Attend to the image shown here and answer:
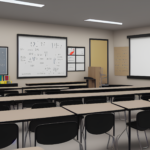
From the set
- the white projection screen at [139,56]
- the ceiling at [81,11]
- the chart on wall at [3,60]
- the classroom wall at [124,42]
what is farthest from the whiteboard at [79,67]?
the chart on wall at [3,60]

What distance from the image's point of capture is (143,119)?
2.73 m

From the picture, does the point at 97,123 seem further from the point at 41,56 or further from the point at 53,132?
the point at 41,56

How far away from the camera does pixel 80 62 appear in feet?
27.0

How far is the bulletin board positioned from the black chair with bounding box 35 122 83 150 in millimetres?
6926

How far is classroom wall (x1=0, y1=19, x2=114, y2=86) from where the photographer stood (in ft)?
22.4

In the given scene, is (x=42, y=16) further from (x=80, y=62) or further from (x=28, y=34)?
(x=80, y=62)

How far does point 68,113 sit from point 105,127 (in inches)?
20.4

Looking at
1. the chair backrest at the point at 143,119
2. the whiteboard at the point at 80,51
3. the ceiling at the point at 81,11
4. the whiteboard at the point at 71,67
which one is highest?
the ceiling at the point at 81,11

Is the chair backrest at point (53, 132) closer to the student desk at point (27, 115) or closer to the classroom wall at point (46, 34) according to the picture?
the student desk at point (27, 115)

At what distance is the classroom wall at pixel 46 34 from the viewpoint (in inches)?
269

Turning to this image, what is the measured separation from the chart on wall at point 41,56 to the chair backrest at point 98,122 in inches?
202

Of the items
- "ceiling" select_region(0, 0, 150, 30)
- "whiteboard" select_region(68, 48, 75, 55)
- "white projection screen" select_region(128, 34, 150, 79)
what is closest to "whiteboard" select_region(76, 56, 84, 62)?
"whiteboard" select_region(68, 48, 75, 55)

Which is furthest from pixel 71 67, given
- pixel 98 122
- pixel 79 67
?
pixel 98 122

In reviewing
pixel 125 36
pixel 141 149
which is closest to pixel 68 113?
pixel 141 149
